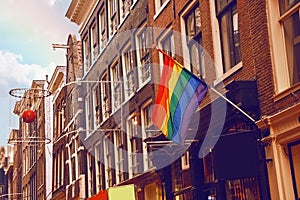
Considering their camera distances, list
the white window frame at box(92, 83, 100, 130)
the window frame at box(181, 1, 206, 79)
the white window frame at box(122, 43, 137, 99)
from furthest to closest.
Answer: the white window frame at box(92, 83, 100, 130) < the white window frame at box(122, 43, 137, 99) < the window frame at box(181, 1, 206, 79)

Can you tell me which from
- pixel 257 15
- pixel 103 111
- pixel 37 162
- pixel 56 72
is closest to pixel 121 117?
pixel 103 111

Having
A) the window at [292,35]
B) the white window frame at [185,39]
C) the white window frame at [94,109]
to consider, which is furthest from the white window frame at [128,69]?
the window at [292,35]

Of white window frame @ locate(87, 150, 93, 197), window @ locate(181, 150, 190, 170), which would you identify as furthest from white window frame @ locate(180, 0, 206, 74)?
white window frame @ locate(87, 150, 93, 197)

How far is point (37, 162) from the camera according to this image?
46.6m

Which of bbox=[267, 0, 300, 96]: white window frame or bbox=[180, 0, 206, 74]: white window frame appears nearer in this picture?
bbox=[267, 0, 300, 96]: white window frame

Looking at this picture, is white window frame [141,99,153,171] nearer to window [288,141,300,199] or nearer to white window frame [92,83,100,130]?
white window frame [92,83,100,130]

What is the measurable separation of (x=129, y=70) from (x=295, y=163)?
12.8m

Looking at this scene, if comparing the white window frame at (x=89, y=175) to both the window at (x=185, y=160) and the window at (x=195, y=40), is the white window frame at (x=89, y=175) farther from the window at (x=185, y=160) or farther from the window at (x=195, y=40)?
the window at (x=195, y=40)

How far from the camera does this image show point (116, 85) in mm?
25219

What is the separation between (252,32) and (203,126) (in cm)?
336

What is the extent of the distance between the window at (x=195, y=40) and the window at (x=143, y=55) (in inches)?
150

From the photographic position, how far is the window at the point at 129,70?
22.9m

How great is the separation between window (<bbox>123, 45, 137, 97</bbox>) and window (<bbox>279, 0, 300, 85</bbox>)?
10826mm

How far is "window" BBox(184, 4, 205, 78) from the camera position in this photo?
1633 centimetres
